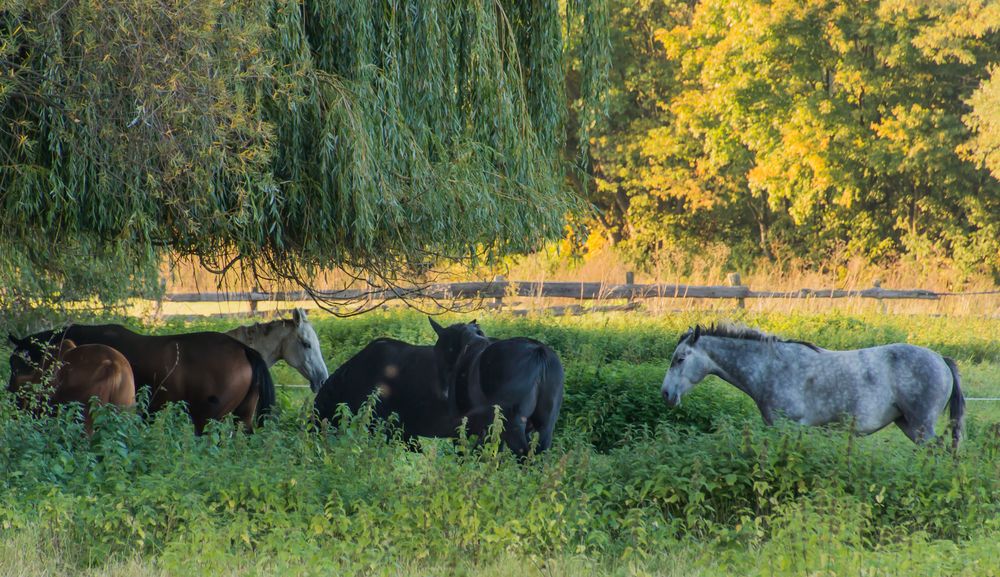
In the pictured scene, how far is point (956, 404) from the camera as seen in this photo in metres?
9.90

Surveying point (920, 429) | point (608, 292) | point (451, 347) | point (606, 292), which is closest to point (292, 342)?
point (451, 347)

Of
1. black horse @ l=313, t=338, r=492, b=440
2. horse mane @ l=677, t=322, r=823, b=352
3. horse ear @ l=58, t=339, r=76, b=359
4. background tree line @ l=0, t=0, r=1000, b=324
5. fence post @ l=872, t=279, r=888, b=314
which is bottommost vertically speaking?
fence post @ l=872, t=279, r=888, b=314

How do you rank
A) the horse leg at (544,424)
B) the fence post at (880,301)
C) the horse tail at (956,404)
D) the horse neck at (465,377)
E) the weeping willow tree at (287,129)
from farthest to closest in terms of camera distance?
1. the fence post at (880,301)
2. the horse tail at (956,404)
3. the horse neck at (465,377)
4. the horse leg at (544,424)
5. the weeping willow tree at (287,129)

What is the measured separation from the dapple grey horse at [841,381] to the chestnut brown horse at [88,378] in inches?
189

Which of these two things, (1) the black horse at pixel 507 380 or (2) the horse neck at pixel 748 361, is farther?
(2) the horse neck at pixel 748 361

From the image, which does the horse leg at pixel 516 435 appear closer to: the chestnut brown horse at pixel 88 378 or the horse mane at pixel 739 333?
the horse mane at pixel 739 333

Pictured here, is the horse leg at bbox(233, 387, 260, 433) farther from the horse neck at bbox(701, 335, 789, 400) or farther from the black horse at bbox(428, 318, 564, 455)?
the horse neck at bbox(701, 335, 789, 400)

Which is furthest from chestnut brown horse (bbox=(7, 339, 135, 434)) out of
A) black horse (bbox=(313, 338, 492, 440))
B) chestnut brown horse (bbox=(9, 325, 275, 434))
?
black horse (bbox=(313, 338, 492, 440))

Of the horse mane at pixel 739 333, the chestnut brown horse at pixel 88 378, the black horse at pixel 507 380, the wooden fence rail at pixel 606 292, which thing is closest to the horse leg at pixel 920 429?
the horse mane at pixel 739 333

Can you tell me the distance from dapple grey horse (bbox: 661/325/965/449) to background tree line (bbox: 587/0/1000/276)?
16639 mm

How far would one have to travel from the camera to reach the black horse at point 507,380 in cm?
892

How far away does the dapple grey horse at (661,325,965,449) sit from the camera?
389 inches

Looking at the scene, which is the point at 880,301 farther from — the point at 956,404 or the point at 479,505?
the point at 479,505

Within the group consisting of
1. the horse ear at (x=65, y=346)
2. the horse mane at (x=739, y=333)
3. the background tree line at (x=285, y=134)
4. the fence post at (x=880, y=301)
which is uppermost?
the background tree line at (x=285, y=134)
